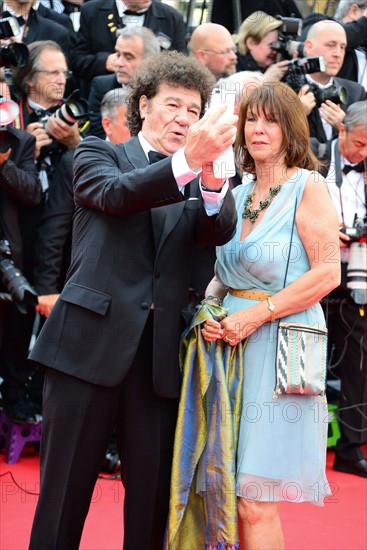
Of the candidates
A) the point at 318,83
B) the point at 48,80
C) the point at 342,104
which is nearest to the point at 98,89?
the point at 48,80

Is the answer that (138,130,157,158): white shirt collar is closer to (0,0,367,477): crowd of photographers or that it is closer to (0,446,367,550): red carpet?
(0,0,367,477): crowd of photographers

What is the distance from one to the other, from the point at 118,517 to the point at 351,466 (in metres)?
1.44

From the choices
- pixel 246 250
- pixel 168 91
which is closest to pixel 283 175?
pixel 246 250

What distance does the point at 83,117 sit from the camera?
174 inches

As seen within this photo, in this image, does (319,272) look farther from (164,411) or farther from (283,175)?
(164,411)

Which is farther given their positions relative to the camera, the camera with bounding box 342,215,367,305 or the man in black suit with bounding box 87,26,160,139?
A: the man in black suit with bounding box 87,26,160,139

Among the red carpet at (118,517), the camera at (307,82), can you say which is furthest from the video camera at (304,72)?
the red carpet at (118,517)

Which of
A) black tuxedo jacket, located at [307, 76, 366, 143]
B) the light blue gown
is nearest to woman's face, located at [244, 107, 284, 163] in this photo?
the light blue gown

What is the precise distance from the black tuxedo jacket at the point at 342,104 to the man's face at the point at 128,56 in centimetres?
105

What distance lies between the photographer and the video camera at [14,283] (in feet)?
13.5

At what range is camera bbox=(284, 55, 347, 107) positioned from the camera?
5.06 metres

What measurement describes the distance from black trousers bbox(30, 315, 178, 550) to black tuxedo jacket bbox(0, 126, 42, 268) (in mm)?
1753

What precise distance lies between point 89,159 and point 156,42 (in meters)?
2.68

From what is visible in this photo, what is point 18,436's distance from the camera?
182 inches
